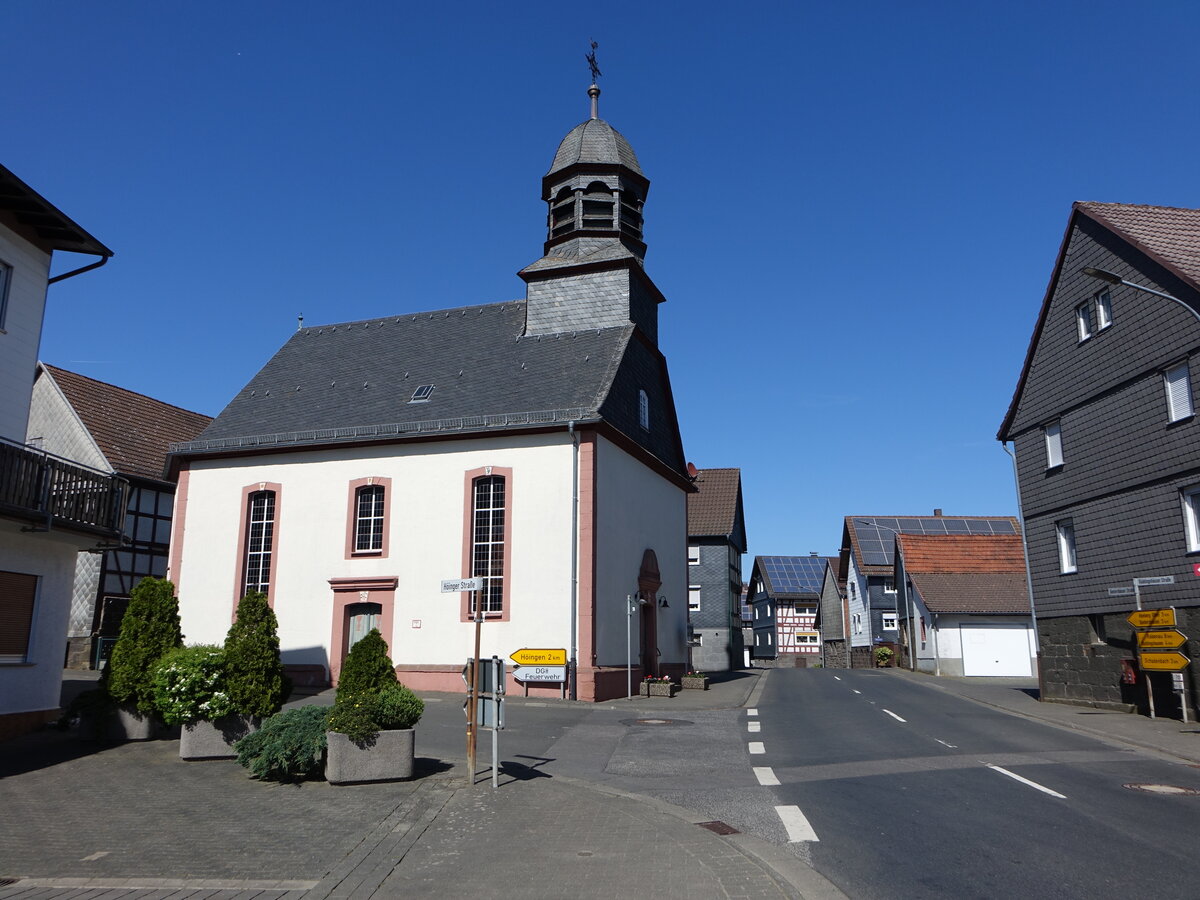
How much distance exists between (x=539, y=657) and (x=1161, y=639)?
A: 12.4 metres

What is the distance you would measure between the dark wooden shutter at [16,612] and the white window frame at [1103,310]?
21192mm

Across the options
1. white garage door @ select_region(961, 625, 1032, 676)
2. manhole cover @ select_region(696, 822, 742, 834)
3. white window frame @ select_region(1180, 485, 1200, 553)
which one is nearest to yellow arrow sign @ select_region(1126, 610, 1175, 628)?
white window frame @ select_region(1180, 485, 1200, 553)

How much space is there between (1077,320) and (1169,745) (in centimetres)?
1117

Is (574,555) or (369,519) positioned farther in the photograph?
(369,519)

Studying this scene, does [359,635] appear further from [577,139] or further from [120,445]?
[577,139]

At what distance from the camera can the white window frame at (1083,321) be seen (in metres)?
22.0

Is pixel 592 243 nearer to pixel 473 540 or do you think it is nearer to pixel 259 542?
pixel 473 540

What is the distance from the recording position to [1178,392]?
18.7 metres

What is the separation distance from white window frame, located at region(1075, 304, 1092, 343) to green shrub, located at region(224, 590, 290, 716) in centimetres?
1879

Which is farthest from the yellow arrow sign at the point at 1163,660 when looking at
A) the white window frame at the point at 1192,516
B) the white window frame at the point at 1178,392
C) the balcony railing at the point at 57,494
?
the balcony railing at the point at 57,494

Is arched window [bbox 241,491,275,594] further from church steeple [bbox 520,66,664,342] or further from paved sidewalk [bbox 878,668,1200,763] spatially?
paved sidewalk [bbox 878,668,1200,763]

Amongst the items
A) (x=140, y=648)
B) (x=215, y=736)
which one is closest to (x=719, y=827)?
(x=215, y=736)

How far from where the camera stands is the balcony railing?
12930 millimetres

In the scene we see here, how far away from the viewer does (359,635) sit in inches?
930
